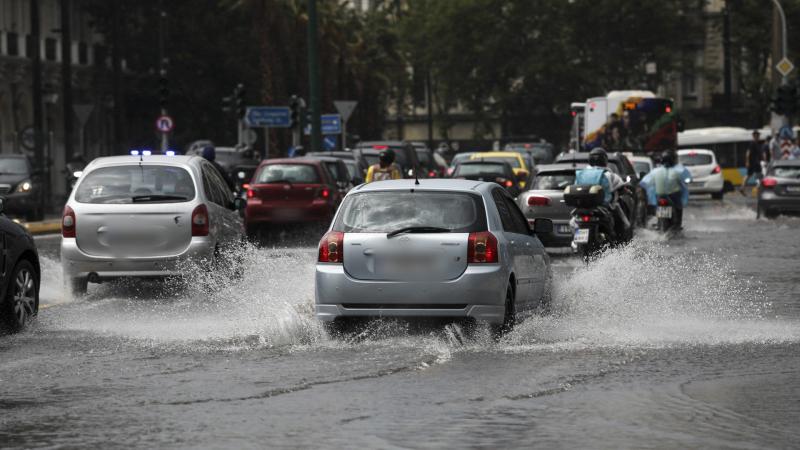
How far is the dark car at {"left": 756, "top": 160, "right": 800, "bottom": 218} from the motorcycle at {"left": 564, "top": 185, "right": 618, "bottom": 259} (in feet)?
52.1

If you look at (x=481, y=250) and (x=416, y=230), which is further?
(x=416, y=230)

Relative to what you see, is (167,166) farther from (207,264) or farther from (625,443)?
(625,443)

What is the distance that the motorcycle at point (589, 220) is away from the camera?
22484 mm

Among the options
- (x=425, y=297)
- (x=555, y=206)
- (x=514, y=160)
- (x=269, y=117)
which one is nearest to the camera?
(x=425, y=297)

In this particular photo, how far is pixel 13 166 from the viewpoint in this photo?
40.7m

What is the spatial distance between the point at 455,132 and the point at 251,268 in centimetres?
10001

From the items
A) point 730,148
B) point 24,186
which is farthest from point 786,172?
point 730,148

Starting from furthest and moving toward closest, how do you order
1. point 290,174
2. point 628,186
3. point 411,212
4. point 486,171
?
point 486,171 < point 290,174 < point 628,186 < point 411,212

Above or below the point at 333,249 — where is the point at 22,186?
below

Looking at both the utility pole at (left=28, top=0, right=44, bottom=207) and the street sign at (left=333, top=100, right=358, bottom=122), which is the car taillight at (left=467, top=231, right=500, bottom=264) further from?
the street sign at (left=333, top=100, right=358, bottom=122)

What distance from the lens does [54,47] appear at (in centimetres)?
6594

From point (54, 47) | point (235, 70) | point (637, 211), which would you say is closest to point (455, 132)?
point (235, 70)

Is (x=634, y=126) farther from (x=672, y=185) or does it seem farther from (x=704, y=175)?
(x=672, y=185)

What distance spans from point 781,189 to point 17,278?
1025 inches
